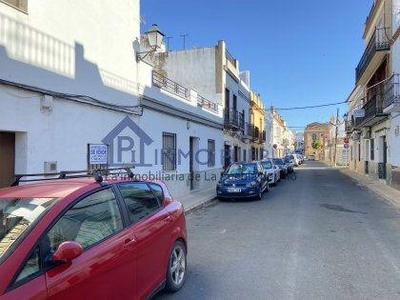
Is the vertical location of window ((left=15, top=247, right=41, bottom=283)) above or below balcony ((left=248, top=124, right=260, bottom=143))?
below

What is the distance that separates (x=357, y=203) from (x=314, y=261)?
8259mm

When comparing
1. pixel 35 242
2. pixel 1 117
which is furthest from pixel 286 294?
pixel 1 117

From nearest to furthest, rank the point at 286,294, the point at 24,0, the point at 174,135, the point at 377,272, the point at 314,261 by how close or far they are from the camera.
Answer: the point at 286,294 → the point at 377,272 → the point at 314,261 → the point at 24,0 → the point at 174,135

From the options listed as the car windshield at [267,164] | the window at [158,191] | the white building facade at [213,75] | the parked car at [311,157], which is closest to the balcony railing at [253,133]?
the white building facade at [213,75]

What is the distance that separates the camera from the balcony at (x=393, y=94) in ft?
54.9

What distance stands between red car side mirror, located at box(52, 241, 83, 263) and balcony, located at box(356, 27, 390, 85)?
67.5 feet

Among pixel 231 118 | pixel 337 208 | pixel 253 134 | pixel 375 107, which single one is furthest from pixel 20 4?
pixel 253 134

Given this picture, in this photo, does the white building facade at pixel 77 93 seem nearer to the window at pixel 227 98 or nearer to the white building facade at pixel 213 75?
the white building facade at pixel 213 75

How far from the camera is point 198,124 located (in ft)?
56.3

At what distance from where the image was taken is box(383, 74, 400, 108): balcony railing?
55.0 feet

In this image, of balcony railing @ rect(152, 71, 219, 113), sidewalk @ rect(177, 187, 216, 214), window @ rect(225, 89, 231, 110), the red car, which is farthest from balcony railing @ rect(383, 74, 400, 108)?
the red car

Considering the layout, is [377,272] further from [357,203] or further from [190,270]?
[357,203]

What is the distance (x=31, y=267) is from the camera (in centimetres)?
261

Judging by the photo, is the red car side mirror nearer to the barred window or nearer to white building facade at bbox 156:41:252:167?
the barred window
